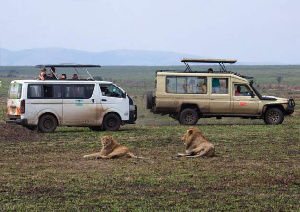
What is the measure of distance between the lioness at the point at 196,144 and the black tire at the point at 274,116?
11440mm

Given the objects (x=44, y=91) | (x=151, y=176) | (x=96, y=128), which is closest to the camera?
(x=151, y=176)

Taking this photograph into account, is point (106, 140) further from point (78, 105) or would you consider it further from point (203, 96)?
point (203, 96)

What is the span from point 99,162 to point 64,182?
3.15 metres

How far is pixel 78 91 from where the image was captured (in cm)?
2425

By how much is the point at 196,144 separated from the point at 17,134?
23.8ft

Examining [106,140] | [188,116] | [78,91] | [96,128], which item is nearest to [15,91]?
[78,91]

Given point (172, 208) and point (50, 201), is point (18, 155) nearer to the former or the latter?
point (50, 201)

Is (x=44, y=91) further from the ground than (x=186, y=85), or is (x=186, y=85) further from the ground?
(x=186, y=85)

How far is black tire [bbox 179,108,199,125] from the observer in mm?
27797

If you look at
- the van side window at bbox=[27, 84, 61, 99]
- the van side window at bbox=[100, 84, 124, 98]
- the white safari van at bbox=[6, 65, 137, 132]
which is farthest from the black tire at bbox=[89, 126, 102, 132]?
the van side window at bbox=[27, 84, 61, 99]

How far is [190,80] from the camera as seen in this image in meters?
27.7

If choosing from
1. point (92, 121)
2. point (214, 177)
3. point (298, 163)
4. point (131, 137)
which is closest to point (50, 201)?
point (214, 177)

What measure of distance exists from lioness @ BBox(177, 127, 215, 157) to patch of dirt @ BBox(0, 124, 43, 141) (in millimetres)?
6470

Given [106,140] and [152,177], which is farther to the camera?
[106,140]
